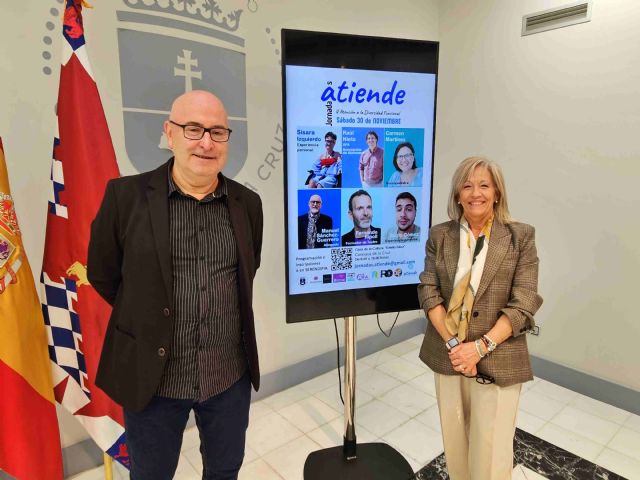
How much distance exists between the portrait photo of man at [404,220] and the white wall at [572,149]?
4.87 feet

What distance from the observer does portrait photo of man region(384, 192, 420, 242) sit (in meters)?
1.89

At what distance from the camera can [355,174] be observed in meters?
1.80

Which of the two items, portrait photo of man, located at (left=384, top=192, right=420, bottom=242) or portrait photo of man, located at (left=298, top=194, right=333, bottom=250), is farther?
portrait photo of man, located at (left=384, top=192, right=420, bottom=242)

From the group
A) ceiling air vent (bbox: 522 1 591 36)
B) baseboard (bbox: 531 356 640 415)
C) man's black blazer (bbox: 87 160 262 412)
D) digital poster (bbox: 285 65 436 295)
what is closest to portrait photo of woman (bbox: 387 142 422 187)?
digital poster (bbox: 285 65 436 295)

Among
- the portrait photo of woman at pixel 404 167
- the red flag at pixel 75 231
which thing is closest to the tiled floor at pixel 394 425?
the red flag at pixel 75 231

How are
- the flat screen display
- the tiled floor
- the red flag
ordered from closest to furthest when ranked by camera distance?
1. the red flag
2. the flat screen display
3. the tiled floor

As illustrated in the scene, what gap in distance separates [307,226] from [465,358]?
81cm

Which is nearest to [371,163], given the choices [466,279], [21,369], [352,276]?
[352,276]

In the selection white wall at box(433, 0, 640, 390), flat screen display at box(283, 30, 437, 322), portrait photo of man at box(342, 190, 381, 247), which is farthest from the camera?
white wall at box(433, 0, 640, 390)

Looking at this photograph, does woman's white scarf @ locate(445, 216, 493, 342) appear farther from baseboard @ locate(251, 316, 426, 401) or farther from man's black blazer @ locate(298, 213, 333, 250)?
baseboard @ locate(251, 316, 426, 401)

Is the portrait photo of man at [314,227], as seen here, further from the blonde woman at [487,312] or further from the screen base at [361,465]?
the screen base at [361,465]

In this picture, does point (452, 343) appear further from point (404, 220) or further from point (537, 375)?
point (537, 375)

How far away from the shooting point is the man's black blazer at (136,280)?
50.4 inches

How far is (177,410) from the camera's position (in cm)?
139
